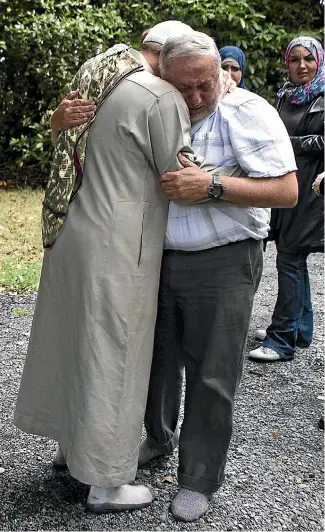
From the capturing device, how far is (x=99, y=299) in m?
2.54

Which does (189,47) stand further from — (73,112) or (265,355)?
(265,355)

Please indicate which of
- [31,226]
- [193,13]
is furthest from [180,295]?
[193,13]

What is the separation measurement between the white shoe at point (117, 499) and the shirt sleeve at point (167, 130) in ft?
4.22

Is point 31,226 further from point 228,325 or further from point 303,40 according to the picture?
point 228,325

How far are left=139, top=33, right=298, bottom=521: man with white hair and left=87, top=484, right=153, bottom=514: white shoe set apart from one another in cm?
14

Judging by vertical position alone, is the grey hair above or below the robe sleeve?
above

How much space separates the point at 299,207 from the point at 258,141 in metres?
1.98

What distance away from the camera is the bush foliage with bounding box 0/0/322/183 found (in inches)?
345

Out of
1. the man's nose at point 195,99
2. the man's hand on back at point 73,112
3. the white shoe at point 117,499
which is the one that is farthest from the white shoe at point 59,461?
the man's nose at point 195,99

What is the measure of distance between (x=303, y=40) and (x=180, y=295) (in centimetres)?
245

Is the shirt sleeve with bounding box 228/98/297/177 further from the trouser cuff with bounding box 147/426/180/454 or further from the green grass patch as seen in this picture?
the green grass patch

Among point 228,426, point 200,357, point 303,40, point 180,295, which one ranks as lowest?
point 228,426

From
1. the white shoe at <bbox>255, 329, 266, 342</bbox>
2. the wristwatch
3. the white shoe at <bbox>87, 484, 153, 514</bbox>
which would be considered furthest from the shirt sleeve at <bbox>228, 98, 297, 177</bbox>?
the white shoe at <bbox>255, 329, 266, 342</bbox>

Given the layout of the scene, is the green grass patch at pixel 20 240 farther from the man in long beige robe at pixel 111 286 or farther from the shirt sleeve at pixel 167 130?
the shirt sleeve at pixel 167 130
